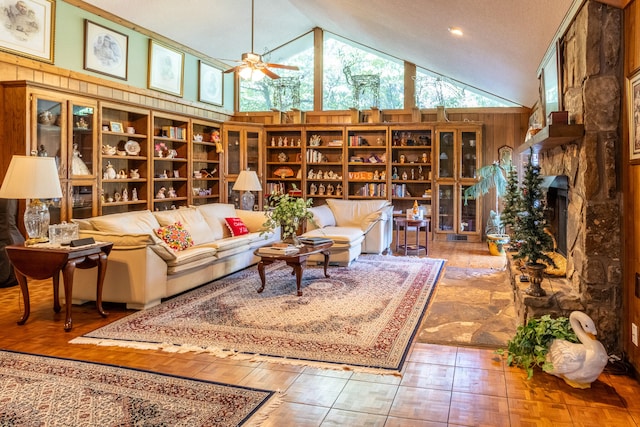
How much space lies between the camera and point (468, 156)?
860 cm

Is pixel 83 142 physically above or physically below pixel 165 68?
below

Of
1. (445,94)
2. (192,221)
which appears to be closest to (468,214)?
(445,94)

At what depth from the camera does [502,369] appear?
9.86 ft

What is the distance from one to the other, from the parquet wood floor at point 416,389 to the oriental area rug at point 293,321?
0.15 metres

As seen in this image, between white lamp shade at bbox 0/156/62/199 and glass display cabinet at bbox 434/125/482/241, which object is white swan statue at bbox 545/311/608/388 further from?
glass display cabinet at bbox 434/125/482/241

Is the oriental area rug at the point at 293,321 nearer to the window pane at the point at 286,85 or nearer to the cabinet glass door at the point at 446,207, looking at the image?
the cabinet glass door at the point at 446,207

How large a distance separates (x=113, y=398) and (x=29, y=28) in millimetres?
4664

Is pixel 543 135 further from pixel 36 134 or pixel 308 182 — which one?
pixel 308 182

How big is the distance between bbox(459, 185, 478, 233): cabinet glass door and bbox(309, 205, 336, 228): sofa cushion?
2595mm

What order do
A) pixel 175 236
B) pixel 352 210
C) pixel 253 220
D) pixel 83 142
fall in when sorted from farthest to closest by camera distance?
1. pixel 352 210
2. pixel 253 220
3. pixel 83 142
4. pixel 175 236

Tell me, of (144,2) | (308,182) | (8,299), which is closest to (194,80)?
(144,2)

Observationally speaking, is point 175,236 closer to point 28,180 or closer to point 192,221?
point 192,221

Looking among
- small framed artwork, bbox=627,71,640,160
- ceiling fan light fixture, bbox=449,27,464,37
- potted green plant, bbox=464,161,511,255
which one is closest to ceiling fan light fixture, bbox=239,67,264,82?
ceiling fan light fixture, bbox=449,27,464,37

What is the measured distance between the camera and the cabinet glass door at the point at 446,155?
8.65 meters
